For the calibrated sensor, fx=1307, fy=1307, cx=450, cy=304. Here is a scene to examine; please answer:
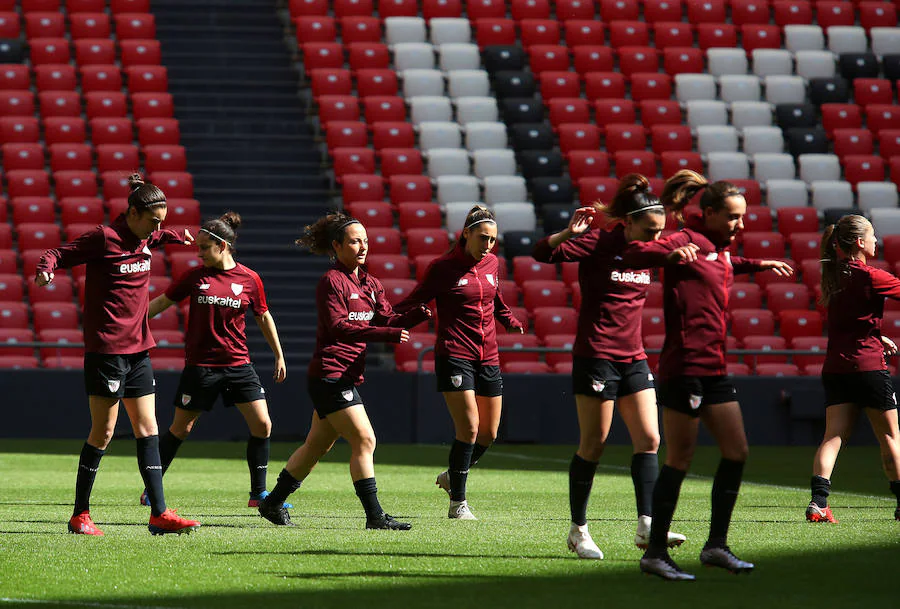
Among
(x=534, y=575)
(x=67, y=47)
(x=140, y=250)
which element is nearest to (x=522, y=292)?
(x=67, y=47)

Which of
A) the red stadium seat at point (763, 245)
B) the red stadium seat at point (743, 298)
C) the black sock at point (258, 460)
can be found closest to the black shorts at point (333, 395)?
the black sock at point (258, 460)

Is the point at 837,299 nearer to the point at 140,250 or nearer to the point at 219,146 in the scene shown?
the point at 140,250

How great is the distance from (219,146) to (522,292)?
590 centimetres

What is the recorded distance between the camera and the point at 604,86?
22203 millimetres

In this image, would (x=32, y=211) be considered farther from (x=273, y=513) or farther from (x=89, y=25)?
(x=273, y=513)

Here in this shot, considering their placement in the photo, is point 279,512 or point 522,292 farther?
point 522,292

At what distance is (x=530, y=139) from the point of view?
20875 mm

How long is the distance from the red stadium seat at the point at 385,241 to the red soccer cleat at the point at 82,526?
10.8 meters

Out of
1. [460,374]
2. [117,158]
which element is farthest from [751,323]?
[460,374]

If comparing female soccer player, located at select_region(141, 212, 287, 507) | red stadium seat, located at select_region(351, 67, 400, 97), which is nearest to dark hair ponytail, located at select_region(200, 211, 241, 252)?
female soccer player, located at select_region(141, 212, 287, 507)

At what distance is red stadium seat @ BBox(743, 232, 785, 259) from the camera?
62.3 feet

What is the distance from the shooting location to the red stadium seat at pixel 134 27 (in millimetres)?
22203

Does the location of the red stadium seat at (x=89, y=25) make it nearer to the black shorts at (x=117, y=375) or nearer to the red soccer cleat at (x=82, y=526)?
the black shorts at (x=117, y=375)

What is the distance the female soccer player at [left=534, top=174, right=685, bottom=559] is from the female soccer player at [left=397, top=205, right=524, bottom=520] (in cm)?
177
